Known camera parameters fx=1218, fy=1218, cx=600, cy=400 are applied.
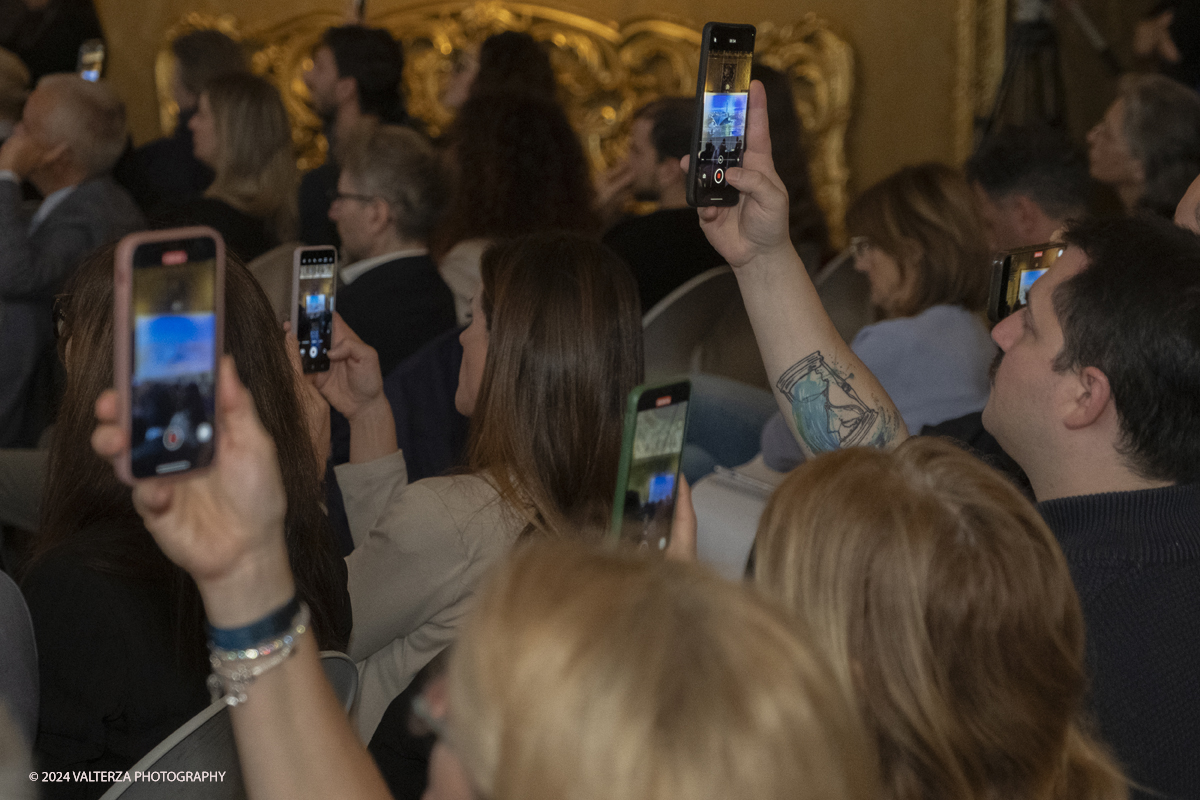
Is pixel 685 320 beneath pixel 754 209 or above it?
beneath

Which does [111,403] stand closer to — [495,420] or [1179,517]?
[495,420]

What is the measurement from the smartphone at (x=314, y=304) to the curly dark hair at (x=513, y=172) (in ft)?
3.55

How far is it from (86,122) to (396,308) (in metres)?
1.17

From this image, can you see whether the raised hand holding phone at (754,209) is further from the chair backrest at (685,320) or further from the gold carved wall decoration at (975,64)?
the gold carved wall decoration at (975,64)

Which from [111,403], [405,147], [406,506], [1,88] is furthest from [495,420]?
[1,88]

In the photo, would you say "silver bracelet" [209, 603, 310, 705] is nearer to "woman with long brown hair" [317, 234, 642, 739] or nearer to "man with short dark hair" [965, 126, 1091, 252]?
"woman with long brown hair" [317, 234, 642, 739]

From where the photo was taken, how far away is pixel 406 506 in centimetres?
156

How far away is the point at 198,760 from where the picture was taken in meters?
1.01

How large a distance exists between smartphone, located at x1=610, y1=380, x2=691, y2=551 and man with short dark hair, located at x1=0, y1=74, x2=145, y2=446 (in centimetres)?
219

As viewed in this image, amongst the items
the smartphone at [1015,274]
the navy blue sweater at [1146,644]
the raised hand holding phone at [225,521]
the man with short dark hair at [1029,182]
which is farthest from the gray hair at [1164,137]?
the raised hand holding phone at [225,521]

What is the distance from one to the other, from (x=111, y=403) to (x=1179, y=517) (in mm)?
1080

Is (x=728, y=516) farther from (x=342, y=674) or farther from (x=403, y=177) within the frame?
(x=403, y=177)

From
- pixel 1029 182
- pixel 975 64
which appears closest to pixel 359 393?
pixel 1029 182

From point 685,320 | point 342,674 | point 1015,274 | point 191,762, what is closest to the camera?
point 191,762
